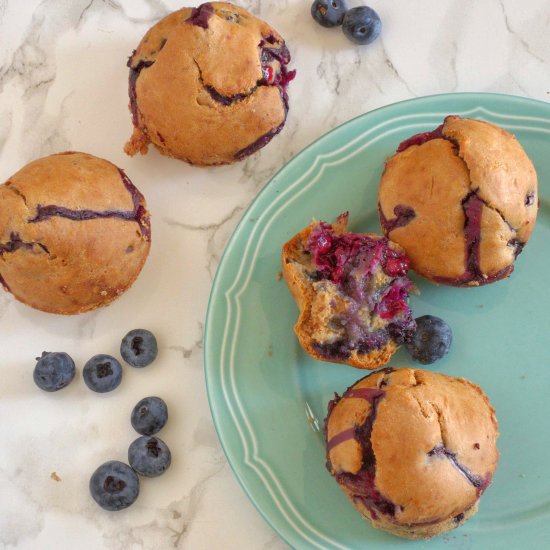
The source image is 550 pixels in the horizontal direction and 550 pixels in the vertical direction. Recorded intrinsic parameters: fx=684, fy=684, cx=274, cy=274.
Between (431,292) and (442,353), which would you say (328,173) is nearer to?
(431,292)

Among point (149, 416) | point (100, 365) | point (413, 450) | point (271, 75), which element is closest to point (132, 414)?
point (149, 416)

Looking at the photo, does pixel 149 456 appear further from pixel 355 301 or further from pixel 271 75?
pixel 271 75

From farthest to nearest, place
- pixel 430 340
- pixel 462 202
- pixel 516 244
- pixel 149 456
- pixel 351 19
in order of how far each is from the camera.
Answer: pixel 351 19, pixel 149 456, pixel 430 340, pixel 516 244, pixel 462 202

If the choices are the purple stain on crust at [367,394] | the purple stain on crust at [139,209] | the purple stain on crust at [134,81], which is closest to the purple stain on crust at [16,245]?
the purple stain on crust at [139,209]

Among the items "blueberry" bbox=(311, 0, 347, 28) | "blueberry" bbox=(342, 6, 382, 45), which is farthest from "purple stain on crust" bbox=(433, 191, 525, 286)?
"blueberry" bbox=(311, 0, 347, 28)

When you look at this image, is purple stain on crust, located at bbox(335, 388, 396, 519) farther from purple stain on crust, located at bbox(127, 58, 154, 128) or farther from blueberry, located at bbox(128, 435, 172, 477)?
purple stain on crust, located at bbox(127, 58, 154, 128)
